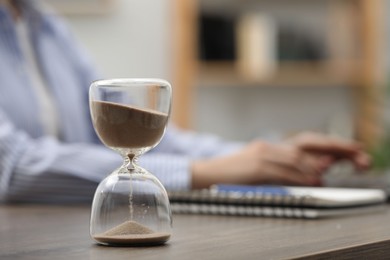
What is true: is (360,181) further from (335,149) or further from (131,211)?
(131,211)

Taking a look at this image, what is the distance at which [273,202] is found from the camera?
122cm

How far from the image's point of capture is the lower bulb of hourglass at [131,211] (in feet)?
2.93

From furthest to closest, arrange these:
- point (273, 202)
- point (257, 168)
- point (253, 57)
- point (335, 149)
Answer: point (253, 57) → point (335, 149) → point (257, 168) → point (273, 202)

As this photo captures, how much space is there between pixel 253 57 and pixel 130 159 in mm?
2955

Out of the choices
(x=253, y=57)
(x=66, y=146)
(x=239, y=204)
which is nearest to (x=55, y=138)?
(x=66, y=146)

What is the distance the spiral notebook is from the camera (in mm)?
1211

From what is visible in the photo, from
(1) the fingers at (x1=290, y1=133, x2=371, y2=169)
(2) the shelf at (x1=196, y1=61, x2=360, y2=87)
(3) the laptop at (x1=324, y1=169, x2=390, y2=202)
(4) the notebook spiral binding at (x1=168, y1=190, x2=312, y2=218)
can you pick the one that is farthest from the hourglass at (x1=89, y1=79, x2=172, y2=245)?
(2) the shelf at (x1=196, y1=61, x2=360, y2=87)

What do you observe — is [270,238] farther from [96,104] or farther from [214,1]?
[214,1]

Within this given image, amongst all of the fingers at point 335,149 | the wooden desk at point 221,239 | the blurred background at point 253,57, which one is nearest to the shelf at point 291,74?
the blurred background at point 253,57

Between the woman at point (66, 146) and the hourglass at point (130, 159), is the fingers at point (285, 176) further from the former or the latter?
the hourglass at point (130, 159)

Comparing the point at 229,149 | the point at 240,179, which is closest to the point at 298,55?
the point at 229,149

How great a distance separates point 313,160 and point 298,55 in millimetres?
2097

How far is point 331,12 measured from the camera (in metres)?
3.94

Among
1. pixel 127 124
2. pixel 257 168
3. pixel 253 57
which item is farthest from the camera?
pixel 253 57
